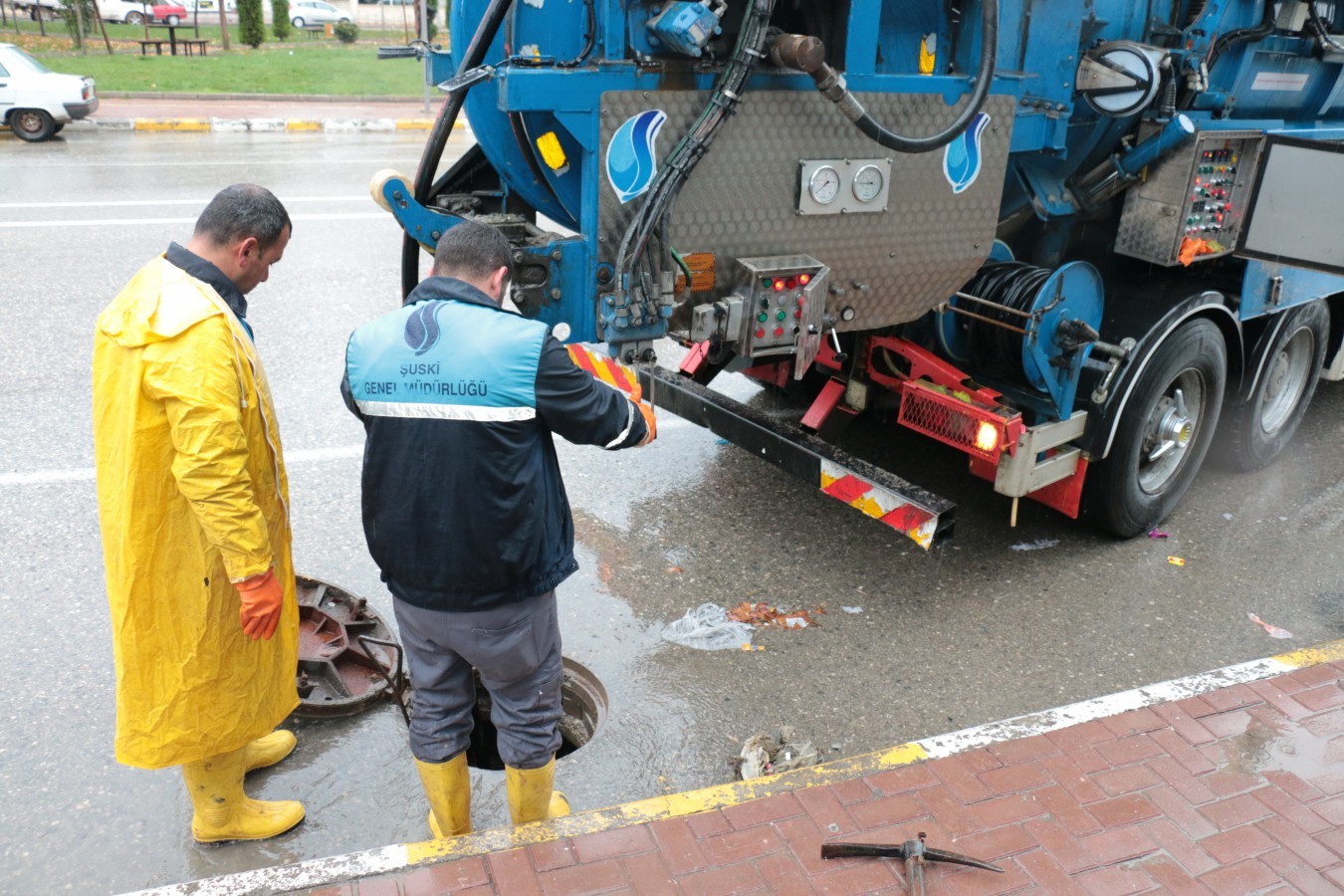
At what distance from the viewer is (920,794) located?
327 cm

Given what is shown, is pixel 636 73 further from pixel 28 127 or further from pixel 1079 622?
pixel 28 127

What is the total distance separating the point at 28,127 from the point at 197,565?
1467 cm

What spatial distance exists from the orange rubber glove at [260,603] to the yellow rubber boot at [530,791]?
767 millimetres

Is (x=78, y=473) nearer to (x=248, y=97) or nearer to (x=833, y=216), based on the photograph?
(x=833, y=216)

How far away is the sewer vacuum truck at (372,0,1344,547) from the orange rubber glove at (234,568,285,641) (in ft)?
4.17

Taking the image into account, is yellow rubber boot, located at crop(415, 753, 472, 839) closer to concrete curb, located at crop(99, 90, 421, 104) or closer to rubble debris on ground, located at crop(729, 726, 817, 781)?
rubble debris on ground, located at crop(729, 726, 817, 781)

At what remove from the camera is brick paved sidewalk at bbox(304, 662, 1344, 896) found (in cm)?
292

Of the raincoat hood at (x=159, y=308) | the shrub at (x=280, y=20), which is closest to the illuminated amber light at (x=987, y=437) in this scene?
the raincoat hood at (x=159, y=308)

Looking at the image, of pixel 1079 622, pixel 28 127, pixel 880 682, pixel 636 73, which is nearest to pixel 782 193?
pixel 636 73

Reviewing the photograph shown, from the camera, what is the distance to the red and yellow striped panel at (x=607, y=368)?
155 inches

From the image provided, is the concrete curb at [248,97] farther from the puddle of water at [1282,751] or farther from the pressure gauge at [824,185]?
the puddle of water at [1282,751]

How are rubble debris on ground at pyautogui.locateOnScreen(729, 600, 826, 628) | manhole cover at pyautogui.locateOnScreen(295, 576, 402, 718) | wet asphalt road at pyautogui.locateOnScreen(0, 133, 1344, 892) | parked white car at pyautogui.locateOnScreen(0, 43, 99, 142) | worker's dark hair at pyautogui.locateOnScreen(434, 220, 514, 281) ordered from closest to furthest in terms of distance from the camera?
worker's dark hair at pyautogui.locateOnScreen(434, 220, 514, 281), wet asphalt road at pyautogui.locateOnScreen(0, 133, 1344, 892), manhole cover at pyautogui.locateOnScreen(295, 576, 402, 718), rubble debris on ground at pyautogui.locateOnScreen(729, 600, 826, 628), parked white car at pyautogui.locateOnScreen(0, 43, 99, 142)

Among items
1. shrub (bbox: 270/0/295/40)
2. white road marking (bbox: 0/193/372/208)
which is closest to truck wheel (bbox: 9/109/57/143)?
white road marking (bbox: 0/193/372/208)

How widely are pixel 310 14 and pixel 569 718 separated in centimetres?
3727
